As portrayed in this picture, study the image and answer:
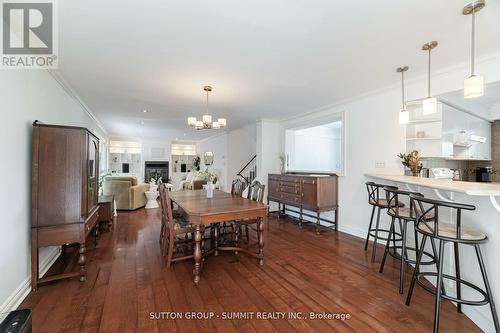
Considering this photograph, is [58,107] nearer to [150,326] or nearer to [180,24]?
[180,24]

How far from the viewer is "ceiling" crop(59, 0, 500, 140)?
170 cm

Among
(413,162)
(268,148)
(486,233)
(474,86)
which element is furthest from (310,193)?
(474,86)

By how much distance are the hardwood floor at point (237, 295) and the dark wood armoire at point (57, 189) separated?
412 mm

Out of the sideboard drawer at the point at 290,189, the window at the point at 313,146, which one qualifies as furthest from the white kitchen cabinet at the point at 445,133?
the sideboard drawer at the point at 290,189

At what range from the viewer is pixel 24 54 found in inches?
85.7

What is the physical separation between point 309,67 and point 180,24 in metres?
1.57

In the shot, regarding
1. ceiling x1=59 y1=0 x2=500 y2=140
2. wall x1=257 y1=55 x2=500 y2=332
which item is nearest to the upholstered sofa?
ceiling x1=59 y1=0 x2=500 y2=140

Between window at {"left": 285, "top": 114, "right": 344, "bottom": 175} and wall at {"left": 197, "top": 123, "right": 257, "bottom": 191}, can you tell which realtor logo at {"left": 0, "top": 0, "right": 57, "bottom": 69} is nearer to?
window at {"left": 285, "top": 114, "right": 344, "bottom": 175}

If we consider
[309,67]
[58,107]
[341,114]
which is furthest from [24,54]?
[341,114]

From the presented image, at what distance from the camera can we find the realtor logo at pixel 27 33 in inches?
67.5

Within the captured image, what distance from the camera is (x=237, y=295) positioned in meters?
2.10

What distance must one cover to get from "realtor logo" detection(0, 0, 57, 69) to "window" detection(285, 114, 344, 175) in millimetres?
4424

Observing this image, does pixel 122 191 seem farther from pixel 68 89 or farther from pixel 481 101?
pixel 481 101

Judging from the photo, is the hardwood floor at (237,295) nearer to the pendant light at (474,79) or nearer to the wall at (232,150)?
the pendant light at (474,79)
